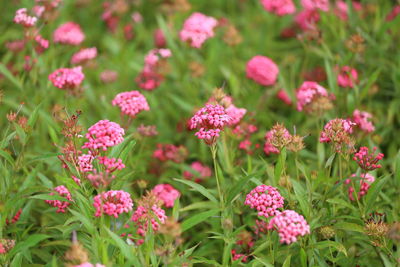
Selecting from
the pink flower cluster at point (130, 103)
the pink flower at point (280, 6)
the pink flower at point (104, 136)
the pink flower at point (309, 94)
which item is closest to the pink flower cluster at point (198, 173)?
the pink flower cluster at point (130, 103)

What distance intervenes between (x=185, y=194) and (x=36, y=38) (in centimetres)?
215

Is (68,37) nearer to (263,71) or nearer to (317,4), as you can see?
(263,71)

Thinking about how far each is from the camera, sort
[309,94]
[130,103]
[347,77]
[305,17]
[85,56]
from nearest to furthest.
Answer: [130,103]
[309,94]
[347,77]
[85,56]
[305,17]

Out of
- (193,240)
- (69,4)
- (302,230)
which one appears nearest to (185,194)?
(193,240)

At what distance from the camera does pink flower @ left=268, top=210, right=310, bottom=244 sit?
3.01 metres

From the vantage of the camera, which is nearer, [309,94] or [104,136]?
[104,136]

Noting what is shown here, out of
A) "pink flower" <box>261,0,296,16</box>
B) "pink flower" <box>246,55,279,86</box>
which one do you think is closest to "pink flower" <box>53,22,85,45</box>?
"pink flower" <box>246,55,279,86</box>

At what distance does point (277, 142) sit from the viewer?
3557mm

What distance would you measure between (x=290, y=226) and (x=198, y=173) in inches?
77.4

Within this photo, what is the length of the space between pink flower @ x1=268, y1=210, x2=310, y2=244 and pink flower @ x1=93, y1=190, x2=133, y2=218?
3.19 ft

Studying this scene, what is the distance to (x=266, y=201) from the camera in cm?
340

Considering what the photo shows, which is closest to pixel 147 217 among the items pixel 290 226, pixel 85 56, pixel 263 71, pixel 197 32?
pixel 290 226

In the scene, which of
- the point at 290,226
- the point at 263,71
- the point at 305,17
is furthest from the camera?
the point at 305,17

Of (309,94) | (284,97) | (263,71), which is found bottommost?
(284,97)
